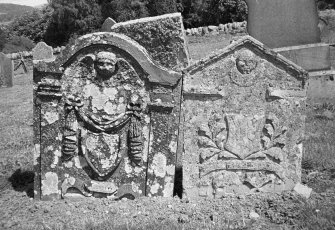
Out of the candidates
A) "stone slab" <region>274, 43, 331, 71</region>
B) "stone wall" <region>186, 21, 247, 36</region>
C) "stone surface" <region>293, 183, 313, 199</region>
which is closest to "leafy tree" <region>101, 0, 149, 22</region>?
"stone wall" <region>186, 21, 247, 36</region>

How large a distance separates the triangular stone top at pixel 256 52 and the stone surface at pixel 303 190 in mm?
1300

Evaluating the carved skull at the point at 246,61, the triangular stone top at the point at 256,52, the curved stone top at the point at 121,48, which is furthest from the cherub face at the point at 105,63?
the carved skull at the point at 246,61

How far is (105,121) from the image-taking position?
4.52m

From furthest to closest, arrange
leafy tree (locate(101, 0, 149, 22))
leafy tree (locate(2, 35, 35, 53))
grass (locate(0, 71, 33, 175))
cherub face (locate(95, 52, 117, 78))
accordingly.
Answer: leafy tree (locate(101, 0, 149, 22)) < leafy tree (locate(2, 35, 35, 53)) < grass (locate(0, 71, 33, 175)) < cherub face (locate(95, 52, 117, 78))

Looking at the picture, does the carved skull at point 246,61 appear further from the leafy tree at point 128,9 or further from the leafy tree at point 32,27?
the leafy tree at point 32,27

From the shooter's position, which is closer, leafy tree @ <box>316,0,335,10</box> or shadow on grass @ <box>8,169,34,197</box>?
shadow on grass @ <box>8,169,34,197</box>

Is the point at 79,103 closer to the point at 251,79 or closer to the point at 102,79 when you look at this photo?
the point at 102,79

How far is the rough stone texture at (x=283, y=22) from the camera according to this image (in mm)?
8711

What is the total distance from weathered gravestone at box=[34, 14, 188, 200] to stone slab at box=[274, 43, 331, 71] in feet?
17.1

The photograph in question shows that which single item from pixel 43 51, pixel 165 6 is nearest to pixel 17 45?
pixel 165 6

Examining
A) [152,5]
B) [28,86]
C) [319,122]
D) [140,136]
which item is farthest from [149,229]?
[152,5]

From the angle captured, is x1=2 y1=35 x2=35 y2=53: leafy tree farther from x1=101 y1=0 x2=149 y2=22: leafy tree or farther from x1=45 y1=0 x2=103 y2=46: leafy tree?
x1=101 y1=0 x2=149 y2=22: leafy tree

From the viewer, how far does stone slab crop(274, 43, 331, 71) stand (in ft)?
28.5

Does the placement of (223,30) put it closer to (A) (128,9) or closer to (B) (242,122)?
(A) (128,9)
